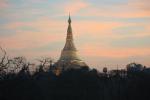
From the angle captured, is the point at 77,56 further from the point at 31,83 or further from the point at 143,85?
the point at 31,83

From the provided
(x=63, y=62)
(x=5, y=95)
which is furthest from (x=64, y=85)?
(x=63, y=62)

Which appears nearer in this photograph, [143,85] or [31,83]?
[31,83]

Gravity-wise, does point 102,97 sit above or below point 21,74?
below

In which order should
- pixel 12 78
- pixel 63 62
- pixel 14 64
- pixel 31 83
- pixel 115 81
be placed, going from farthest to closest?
pixel 63 62 → pixel 115 81 → pixel 14 64 → pixel 31 83 → pixel 12 78

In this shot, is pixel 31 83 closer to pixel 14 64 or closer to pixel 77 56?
pixel 14 64

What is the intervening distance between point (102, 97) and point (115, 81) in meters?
9.05

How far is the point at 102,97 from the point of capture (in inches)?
2094

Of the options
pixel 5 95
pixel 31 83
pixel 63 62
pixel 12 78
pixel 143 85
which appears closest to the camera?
pixel 5 95

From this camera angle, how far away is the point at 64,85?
51969mm

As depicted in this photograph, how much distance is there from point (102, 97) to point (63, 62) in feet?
191

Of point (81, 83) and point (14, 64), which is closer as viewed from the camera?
point (14, 64)

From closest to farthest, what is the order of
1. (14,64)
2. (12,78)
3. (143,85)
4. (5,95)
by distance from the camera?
(5,95)
(12,78)
(14,64)
(143,85)

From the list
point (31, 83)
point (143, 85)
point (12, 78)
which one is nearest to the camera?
point (12, 78)

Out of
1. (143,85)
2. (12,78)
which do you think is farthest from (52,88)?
(12,78)
